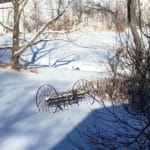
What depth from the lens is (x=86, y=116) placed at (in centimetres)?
1142

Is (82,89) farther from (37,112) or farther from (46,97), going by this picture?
(37,112)

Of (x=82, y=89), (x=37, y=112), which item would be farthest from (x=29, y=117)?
(x=82, y=89)

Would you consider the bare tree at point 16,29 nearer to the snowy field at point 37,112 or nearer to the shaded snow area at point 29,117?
the snowy field at point 37,112

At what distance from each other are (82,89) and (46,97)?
178 centimetres

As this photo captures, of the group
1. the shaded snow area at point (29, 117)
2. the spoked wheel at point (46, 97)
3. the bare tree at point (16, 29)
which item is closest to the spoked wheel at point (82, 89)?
the shaded snow area at point (29, 117)

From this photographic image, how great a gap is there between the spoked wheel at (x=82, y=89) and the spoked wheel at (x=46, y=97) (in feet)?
1.80

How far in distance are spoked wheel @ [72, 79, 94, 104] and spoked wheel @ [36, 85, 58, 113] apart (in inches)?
21.6

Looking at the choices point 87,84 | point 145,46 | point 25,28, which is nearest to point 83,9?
point 25,28

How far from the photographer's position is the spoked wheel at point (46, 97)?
39.9 ft

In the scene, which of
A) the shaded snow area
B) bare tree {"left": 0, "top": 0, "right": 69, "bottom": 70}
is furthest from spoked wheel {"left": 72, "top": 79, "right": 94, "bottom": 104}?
bare tree {"left": 0, "top": 0, "right": 69, "bottom": 70}

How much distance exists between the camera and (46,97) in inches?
493

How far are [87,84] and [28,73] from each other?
254cm

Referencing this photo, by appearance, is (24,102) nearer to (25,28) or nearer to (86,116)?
(86,116)

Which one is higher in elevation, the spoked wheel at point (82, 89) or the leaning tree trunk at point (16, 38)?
the leaning tree trunk at point (16, 38)
